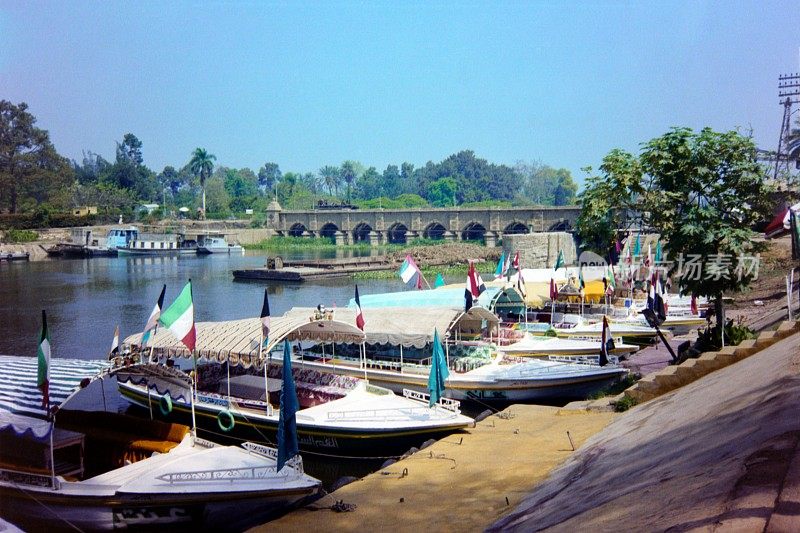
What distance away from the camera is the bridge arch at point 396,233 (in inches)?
4328

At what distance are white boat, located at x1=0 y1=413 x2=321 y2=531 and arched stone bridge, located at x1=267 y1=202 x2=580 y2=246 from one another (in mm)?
78866

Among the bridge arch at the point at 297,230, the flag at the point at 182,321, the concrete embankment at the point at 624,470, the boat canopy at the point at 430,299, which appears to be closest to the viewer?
the concrete embankment at the point at 624,470

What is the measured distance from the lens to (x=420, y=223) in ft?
349

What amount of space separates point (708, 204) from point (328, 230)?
97.2 metres

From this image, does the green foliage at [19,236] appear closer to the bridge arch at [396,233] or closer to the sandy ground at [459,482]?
the bridge arch at [396,233]

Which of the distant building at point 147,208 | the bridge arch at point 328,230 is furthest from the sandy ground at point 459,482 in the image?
the distant building at point 147,208

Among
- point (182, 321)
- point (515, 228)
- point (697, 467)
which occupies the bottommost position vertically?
point (697, 467)

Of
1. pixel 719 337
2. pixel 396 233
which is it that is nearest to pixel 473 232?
pixel 396 233

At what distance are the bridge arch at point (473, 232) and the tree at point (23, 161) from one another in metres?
61.5

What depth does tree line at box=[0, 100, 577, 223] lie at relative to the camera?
108 m

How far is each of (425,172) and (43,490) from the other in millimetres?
181695

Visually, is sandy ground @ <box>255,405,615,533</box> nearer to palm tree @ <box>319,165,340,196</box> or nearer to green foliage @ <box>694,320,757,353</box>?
green foliage @ <box>694,320,757,353</box>

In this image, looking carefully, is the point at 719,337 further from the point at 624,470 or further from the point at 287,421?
the point at 287,421

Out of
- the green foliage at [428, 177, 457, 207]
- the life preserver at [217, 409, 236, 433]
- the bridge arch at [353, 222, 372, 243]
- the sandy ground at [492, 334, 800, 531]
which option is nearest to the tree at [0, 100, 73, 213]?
the bridge arch at [353, 222, 372, 243]
